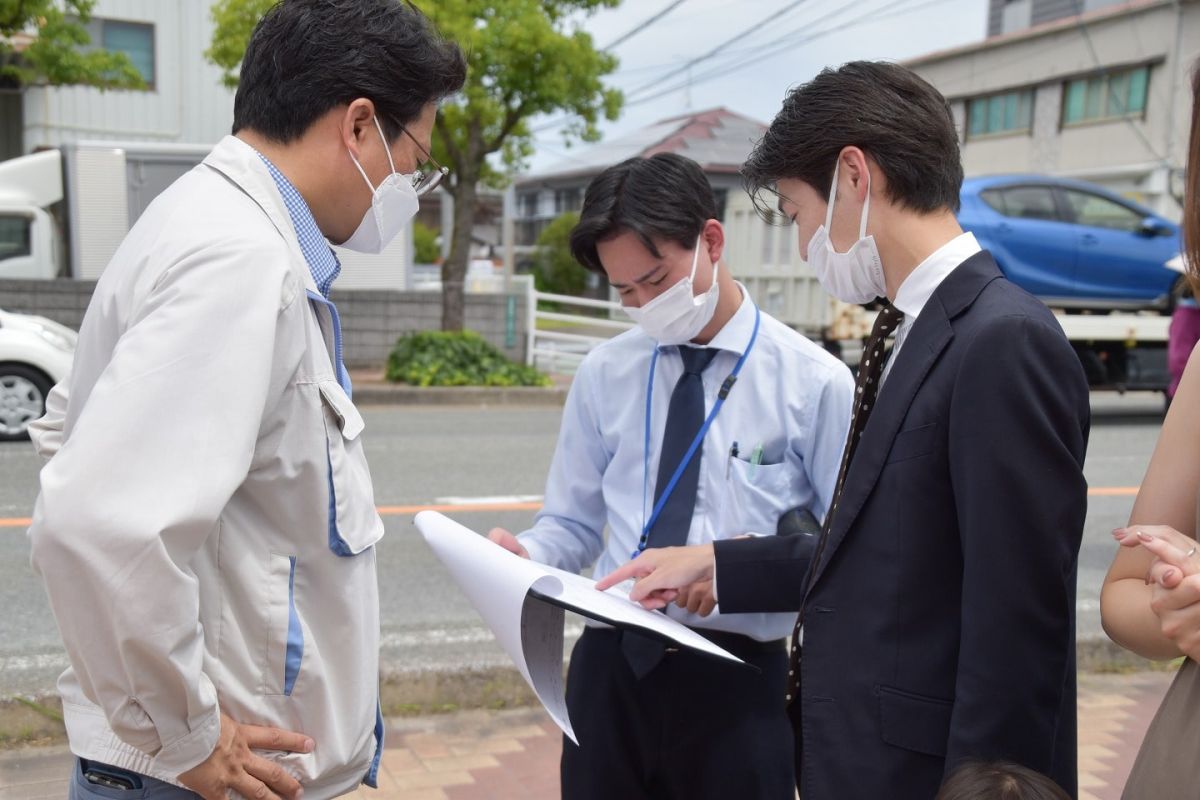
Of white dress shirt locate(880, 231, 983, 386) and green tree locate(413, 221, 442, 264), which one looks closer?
white dress shirt locate(880, 231, 983, 386)

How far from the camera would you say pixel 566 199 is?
158 feet

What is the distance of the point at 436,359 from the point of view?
45.0 ft

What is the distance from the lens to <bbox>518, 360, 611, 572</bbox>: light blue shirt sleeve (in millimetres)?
2520

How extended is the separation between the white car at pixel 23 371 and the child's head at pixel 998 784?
9472 mm

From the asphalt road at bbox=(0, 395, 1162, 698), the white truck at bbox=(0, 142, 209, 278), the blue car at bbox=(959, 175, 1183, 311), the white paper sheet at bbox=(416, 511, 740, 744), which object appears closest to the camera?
the white paper sheet at bbox=(416, 511, 740, 744)

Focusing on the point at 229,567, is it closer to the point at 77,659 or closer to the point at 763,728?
the point at 77,659

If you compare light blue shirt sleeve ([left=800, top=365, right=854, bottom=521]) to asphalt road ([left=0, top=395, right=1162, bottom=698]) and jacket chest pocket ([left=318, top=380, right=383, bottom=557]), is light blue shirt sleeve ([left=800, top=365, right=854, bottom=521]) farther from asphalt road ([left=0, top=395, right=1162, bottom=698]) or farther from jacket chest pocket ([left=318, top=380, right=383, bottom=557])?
jacket chest pocket ([left=318, top=380, right=383, bottom=557])

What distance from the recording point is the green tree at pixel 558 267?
34.2 m

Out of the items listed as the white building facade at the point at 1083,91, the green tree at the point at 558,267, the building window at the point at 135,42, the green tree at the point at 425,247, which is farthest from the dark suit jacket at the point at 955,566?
the green tree at the point at 425,247

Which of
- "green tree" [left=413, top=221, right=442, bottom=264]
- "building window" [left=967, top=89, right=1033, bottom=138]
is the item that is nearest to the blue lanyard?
"building window" [left=967, top=89, right=1033, bottom=138]

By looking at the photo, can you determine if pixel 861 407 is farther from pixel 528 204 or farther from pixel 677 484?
pixel 528 204

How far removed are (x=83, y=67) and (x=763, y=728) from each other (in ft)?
44.9

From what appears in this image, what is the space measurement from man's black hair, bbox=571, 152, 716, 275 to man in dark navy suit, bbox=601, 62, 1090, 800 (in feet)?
1.67

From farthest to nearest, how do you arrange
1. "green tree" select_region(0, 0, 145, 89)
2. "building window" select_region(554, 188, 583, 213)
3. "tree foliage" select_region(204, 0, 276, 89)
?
"building window" select_region(554, 188, 583, 213)
"tree foliage" select_region(204, 0, 276, 89)
"green tree" select_region(0, 0, 145, 89)
